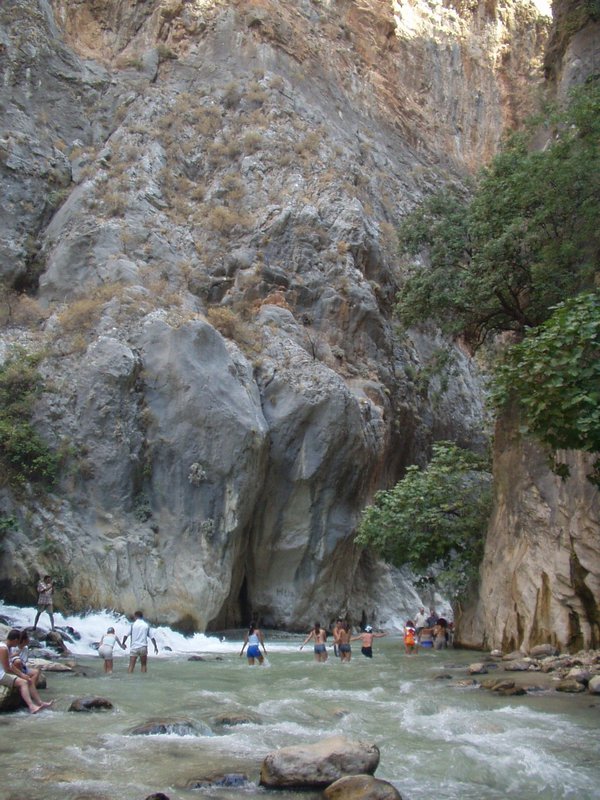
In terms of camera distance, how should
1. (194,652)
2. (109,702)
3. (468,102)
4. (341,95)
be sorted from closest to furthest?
(109,702) → (194,652) → (341,95) → (468,102)

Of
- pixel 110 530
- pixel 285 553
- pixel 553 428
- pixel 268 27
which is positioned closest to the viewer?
pixel 553 428

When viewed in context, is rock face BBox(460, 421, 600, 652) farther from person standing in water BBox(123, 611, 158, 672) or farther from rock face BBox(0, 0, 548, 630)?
person standing in water BBox(123, 611, 158, 672)

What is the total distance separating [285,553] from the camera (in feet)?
87.8

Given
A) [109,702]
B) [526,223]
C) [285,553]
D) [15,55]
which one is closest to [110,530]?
[285,553]

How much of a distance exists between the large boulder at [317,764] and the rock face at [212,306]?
1439 cm

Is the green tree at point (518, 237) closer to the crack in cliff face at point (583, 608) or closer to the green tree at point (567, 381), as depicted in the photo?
the crack in cliff face at point (583, 608)

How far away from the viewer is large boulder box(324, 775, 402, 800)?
6.50m

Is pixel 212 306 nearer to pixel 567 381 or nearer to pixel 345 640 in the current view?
pixel 345 640

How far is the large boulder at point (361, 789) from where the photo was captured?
650 centimetres

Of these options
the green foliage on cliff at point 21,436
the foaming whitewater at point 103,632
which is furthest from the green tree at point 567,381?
the green foliage on cliff at point 21,436

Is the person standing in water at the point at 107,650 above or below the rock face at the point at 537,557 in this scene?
below

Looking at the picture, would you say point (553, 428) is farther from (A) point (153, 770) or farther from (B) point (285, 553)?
(B) point (285, 553)

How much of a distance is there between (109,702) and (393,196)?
125 ft

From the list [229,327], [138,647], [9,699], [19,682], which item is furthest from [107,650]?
[229,327]
